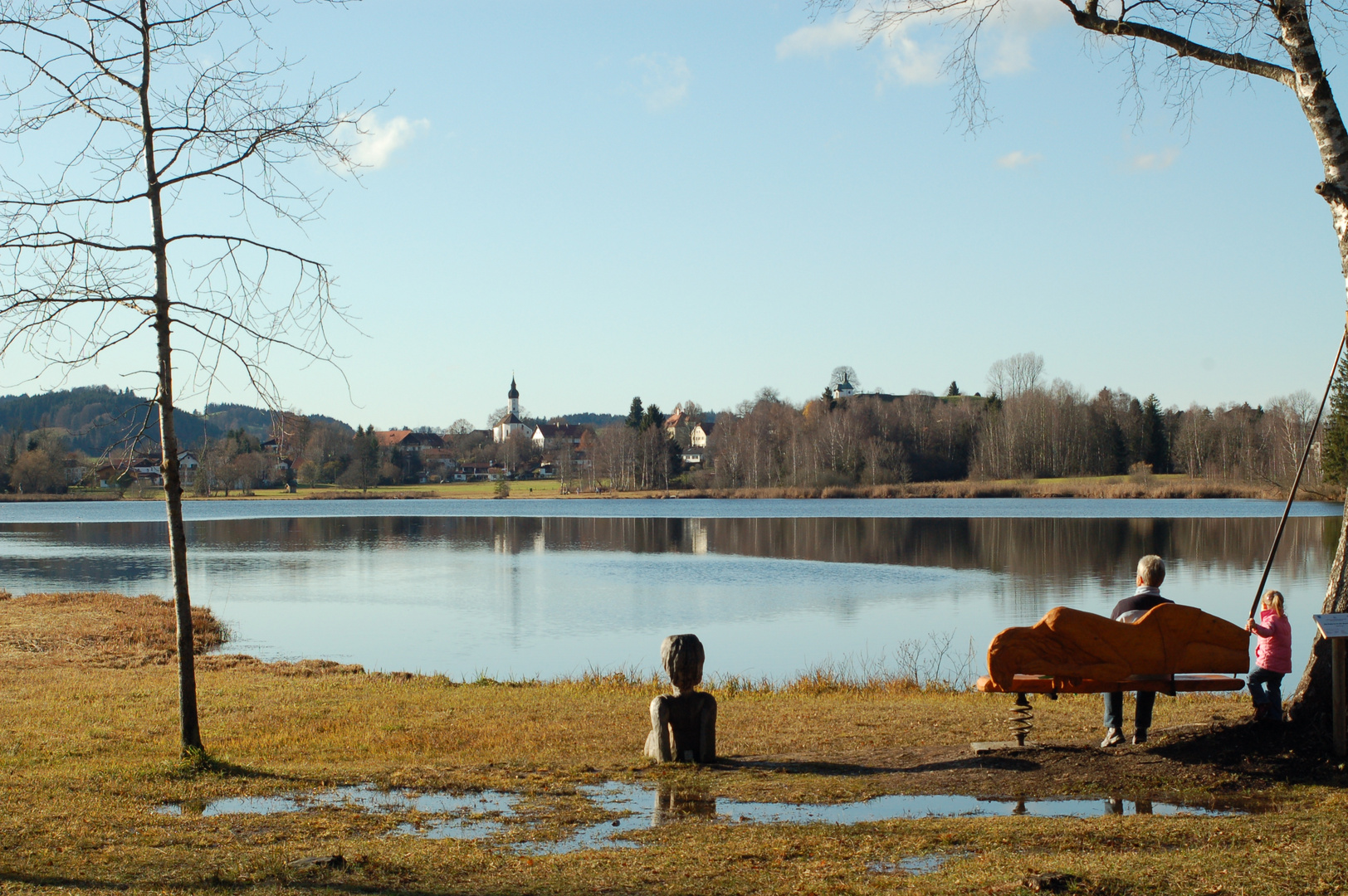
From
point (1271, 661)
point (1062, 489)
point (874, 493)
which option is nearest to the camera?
point (1271, 661)

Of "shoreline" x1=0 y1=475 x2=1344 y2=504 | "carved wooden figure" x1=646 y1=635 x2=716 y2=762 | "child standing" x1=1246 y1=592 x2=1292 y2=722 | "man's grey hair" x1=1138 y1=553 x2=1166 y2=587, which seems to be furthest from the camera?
"shoreline" x1=0 y1=475 x2=1344 y2=504

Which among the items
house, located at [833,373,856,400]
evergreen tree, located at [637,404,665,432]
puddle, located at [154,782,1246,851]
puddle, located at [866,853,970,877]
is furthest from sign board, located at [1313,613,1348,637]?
house, located at [833,373,856,400]

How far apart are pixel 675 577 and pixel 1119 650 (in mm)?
29741

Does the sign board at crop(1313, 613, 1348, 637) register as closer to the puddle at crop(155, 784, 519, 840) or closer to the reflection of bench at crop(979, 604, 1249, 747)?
the reflection of bench at crop(979, 604, 1249, 747)

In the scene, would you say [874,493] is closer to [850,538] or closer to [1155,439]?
[1155,439]

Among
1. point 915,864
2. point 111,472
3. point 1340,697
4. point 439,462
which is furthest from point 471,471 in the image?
point 915,864

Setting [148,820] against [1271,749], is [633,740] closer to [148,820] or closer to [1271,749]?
[148,820]

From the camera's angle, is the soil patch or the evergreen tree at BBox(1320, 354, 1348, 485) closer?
the soil patch

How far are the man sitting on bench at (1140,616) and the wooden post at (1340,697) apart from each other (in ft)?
3.97

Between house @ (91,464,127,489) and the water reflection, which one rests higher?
house @ (91,464,127,489)

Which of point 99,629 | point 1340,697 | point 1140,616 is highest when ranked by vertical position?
point 1140,616

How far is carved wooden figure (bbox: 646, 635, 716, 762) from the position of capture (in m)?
9.38

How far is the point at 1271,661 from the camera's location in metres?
8.49

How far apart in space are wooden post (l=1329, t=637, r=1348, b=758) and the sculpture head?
4.89 meters
